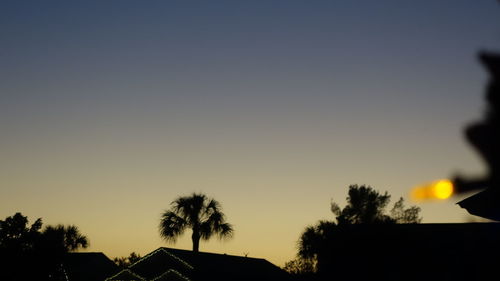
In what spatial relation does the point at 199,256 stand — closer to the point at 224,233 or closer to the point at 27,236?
the point at 224,233

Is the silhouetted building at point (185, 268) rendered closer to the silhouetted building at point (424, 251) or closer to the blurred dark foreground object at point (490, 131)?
the silhouetted building at point (424, 251)

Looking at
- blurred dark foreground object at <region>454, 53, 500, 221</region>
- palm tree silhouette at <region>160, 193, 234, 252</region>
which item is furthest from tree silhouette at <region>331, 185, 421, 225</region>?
blurred dark foreground object at <region>454, 53, 500, 221</region>

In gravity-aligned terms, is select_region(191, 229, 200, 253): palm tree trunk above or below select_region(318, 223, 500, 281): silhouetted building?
above

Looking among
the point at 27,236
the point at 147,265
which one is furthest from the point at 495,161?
the point at 27,236

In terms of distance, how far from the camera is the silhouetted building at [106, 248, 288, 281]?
24078mm

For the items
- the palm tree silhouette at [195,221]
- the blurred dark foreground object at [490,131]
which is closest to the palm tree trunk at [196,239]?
the palm tree silhouette at [195,221]

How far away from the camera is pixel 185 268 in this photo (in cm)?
2414

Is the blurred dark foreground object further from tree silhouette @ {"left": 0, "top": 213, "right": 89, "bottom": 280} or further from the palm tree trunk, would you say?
the palm tree trunk

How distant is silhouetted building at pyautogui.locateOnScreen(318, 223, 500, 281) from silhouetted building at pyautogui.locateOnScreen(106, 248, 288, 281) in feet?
33.4

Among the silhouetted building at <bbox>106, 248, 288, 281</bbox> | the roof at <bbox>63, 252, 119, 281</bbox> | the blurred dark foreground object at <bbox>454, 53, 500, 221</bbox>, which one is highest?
the roof at <bbox>63, 252, 119, 281</bbox>

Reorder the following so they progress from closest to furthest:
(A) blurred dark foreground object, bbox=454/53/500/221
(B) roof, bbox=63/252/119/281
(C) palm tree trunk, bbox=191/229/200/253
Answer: (A) blurred dark foreground object, bbox=454/53/500/221
(C) palm tree trunk, bbox=191/229/200/253
(B) roof, bbox=63/252/119/281

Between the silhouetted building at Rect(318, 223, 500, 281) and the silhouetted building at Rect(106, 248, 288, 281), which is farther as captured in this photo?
the silhouetted building at Rect(106, 248, 288, 281)

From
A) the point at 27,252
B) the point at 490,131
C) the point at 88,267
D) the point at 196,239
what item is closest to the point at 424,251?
the point at 490,131

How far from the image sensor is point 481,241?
14.5m
